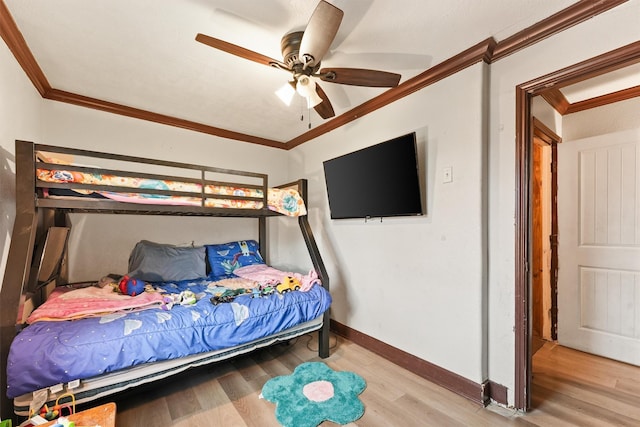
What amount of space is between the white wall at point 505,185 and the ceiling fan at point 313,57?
72 cm

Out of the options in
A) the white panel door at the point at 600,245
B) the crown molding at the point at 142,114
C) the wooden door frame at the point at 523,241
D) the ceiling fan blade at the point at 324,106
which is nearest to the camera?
the wooden door frame at the point at 523,241

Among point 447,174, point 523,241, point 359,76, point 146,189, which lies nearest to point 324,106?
point 359,76

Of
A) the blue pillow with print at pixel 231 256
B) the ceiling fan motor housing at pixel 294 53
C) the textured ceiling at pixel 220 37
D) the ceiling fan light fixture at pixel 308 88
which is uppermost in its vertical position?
the textured ceiling at pixel 220 37

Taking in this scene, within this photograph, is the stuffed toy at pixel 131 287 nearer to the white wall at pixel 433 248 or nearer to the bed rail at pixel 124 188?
the bed rail at pixel 124 188

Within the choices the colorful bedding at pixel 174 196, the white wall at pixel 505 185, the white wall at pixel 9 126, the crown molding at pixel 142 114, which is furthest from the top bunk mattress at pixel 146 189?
the white wall at pixel 505 185

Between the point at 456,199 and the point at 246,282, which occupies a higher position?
the point at 456,199

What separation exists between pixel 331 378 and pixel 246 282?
1.12 metres

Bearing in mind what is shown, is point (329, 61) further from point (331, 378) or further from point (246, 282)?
point (331, 378)

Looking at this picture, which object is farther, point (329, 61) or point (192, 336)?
point (329, 61)

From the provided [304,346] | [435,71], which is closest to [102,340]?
[304,346]

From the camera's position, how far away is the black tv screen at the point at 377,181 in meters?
2.10

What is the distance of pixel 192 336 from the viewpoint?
1.72 m

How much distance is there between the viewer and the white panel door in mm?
2320

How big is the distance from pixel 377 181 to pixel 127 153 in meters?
2.53
